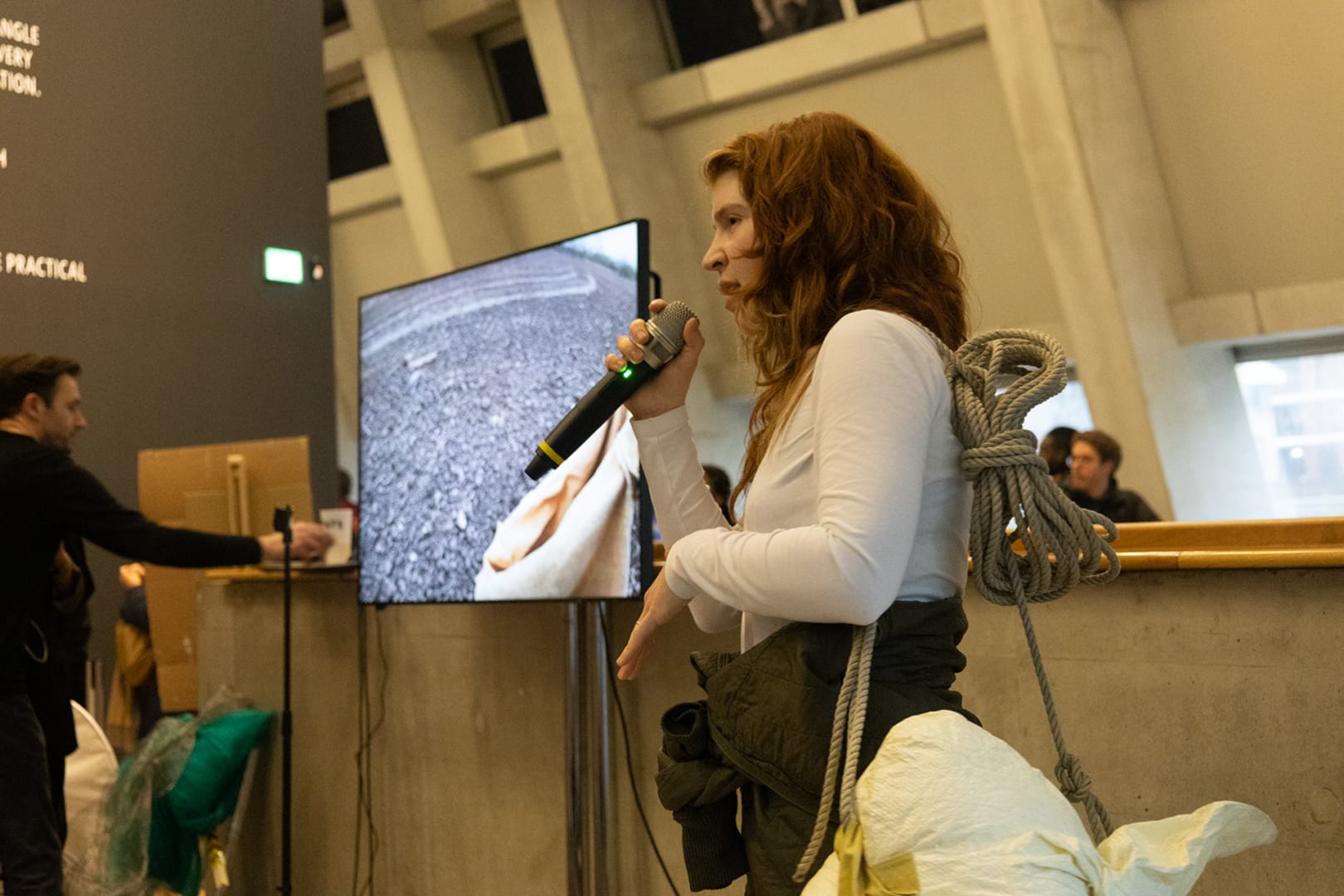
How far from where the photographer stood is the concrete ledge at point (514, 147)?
10.0m


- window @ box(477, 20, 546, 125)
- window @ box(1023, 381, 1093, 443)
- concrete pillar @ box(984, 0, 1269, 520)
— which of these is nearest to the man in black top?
concrete pillar @ box(984, 0, 1269, 520)

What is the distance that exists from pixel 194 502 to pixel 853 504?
11.7 feet

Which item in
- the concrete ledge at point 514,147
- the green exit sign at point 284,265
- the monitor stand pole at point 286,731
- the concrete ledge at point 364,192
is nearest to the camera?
the monitor stand pole at point 286,731

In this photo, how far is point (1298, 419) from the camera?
768cm

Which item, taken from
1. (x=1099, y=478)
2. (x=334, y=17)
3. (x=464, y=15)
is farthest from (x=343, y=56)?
(x=1099, y=478)

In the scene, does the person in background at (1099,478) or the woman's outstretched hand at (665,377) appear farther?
the person in background at (1099,478)

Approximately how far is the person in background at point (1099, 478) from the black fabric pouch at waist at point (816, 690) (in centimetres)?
432

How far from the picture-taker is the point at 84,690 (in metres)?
4.88

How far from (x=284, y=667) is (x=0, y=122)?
249cm

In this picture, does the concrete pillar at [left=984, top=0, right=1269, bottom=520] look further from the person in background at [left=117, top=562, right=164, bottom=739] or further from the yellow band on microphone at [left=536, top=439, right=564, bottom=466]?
the yellow band on microphone at [left=536, top=439, right=564, bottom=466]

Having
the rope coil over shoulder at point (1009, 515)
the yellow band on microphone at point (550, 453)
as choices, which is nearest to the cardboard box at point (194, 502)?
the yellow band on microphone at point (550, 453)

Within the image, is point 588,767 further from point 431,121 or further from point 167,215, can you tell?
point 431,121

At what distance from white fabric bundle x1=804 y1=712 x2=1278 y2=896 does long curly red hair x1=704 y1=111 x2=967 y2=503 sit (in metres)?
0.42

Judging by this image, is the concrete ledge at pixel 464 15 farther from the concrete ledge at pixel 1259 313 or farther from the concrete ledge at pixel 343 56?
the concrete ledge at pixel 1259 313
